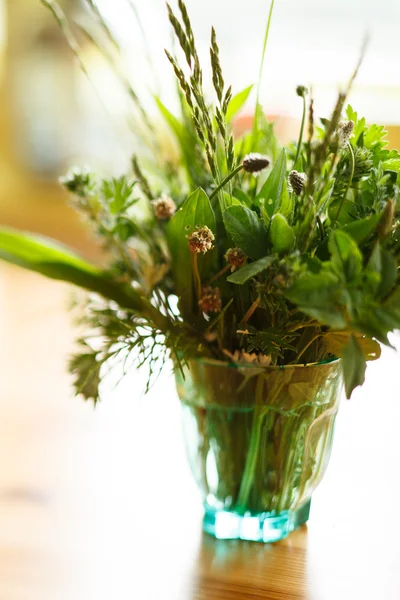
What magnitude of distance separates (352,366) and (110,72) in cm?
192

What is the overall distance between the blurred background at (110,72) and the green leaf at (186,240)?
1.28 m

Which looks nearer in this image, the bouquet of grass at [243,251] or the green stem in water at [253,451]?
the bouquet of grass at [243,251]

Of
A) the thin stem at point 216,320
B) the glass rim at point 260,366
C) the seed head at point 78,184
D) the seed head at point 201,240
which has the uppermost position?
the seed head at point 78,184

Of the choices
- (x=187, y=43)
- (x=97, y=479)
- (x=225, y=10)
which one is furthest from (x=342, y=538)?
(x=225, y=10)

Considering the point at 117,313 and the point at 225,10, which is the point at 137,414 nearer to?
the point at 117,313

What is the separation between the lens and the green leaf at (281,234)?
375 mm

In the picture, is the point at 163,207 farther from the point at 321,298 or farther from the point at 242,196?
the point at 321,298

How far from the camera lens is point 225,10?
6.51 ft

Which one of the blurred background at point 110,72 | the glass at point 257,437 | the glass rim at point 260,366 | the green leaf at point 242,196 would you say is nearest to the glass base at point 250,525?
the glass at point 257,437

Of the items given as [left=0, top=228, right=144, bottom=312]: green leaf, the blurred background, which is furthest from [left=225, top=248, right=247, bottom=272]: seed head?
the blurred background

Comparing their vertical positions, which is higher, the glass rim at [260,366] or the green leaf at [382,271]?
the green leaf at [382,271]

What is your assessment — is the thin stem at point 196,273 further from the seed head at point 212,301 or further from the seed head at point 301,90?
the seed head at point 301,90

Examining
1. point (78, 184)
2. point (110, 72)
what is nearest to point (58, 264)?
point (78, 184)

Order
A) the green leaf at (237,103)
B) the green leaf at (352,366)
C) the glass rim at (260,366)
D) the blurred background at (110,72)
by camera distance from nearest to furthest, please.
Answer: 1. the green leaf at (352,366)
2. the glass rim at (260,366)
3. the green leaf at (237,103)
4. the blurred background at (110,72)
